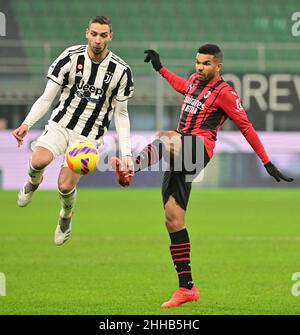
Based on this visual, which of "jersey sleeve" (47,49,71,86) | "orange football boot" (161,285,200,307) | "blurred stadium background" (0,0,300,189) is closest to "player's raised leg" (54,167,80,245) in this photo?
"jersey sleeve" (47,49,71,86)

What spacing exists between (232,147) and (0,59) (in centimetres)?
621

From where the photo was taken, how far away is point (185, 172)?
284 inches

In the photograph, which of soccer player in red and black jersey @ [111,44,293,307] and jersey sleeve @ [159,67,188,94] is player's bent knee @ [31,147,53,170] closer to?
soccer player in red and black jersey @ [111,44,293,307]

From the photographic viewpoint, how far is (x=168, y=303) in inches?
277

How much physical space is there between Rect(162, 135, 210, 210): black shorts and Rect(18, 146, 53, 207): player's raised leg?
4.05ft

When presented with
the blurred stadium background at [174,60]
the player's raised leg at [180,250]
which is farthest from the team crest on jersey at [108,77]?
the blurred stadium background at [174,60]

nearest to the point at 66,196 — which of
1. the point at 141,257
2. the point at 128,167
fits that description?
the point at 128,167

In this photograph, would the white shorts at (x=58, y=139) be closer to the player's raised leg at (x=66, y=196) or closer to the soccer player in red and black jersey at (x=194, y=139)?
the player's raised leg at (x=66, y=196)

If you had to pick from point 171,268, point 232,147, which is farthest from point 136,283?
point 232,147

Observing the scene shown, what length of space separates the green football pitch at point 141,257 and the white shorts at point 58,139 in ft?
4.24

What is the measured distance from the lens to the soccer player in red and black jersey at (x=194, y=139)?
7.04m

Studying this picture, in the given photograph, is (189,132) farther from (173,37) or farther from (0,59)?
(173,37)

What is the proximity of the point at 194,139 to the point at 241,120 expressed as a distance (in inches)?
16.4

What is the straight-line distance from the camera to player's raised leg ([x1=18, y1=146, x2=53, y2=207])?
25.9 feet
